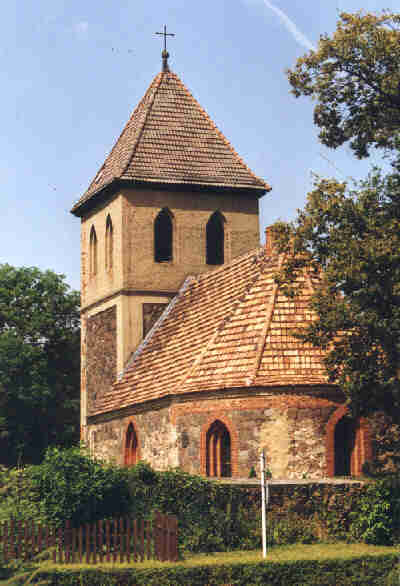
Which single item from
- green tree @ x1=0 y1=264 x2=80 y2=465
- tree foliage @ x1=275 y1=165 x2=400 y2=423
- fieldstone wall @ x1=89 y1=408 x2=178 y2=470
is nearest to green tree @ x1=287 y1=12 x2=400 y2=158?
tree foliage @ x1=275 y1=165 x2=400 y2=423

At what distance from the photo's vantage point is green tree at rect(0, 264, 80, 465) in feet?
207

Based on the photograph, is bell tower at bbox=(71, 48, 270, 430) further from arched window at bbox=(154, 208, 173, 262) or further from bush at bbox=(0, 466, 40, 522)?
bush at bbox=(0, 466, 40, 522)

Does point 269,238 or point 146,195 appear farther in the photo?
point 146,195

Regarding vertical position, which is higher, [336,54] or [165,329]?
[336,54]

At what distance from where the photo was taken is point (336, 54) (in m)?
28.0

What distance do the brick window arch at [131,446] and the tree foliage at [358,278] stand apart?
13.2 metres

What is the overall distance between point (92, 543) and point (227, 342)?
11317 millimetres

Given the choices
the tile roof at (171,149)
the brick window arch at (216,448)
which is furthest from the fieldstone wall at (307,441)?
the tile roof at (171,149)

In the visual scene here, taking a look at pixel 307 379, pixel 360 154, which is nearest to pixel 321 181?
pixel 360 154

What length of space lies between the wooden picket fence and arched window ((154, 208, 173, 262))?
21739mm

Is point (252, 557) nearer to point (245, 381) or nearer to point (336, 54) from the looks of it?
point (245, 381)

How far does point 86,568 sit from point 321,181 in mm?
11283

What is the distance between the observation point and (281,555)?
84.0 feet

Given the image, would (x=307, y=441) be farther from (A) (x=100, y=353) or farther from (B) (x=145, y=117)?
(B) (x=145, y=117)
